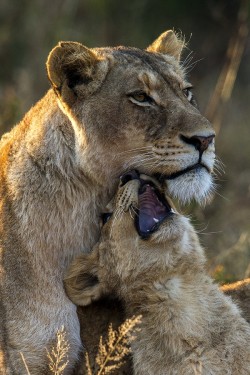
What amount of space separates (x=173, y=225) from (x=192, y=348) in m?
0.53

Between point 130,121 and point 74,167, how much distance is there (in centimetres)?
33

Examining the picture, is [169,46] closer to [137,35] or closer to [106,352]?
Result: [106,352]

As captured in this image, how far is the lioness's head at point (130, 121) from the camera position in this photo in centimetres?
462

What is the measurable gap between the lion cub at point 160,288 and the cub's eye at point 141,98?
0.36 metres

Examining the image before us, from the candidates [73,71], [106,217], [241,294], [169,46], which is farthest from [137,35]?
[106,217]

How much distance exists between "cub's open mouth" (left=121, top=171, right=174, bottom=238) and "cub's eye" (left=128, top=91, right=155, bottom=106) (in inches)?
13.8

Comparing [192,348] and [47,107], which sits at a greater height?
[47,107]

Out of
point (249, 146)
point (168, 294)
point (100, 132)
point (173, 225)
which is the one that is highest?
point (100, 132)

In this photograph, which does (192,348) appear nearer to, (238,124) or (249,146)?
(249,146)

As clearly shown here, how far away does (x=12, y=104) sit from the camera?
8469mm

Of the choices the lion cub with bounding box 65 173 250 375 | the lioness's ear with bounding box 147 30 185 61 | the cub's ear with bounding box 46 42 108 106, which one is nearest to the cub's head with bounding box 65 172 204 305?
the lion cub with bounding box 65 173 250 375

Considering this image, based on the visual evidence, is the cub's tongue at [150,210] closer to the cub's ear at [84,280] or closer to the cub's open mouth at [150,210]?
the cub's open mouth at [150,210]

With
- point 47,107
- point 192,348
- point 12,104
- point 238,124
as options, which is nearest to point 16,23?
point 238,124

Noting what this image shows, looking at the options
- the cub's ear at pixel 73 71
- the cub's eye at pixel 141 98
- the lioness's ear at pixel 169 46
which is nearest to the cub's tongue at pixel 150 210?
the cub's eye at pixel 141 98
